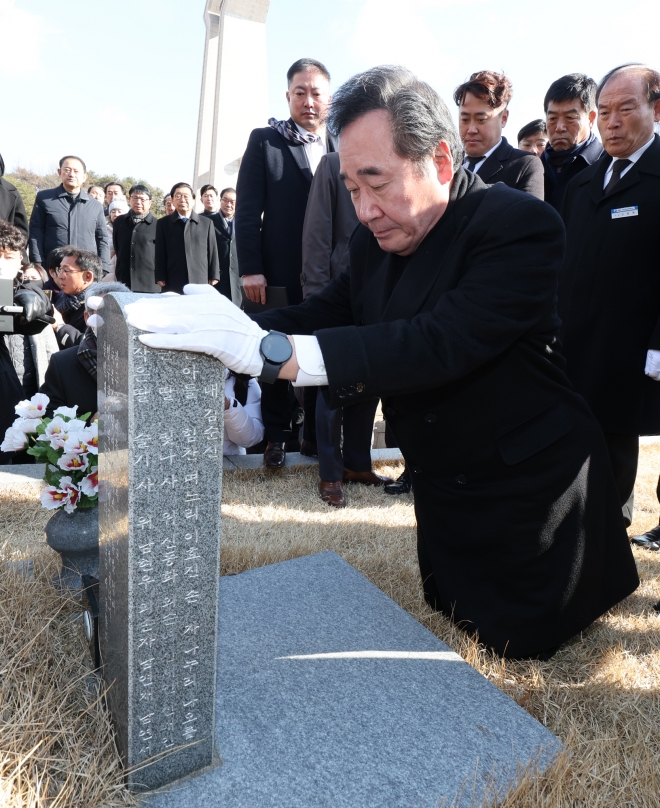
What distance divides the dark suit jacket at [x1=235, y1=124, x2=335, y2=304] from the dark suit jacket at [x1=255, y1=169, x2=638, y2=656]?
6.28 feet

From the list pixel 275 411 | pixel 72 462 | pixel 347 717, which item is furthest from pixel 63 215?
pixel 347 717

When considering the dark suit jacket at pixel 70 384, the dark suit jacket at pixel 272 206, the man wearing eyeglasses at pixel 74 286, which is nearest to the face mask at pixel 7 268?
the man wearing eyeglasses at pixel 74 286

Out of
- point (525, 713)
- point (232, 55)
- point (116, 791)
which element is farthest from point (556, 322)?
point (232, 55)

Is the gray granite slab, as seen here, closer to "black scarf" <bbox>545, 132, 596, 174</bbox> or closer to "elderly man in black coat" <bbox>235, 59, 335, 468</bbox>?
"elderly man in black coat" <bbox>235, 59, 335, 468</bbox>

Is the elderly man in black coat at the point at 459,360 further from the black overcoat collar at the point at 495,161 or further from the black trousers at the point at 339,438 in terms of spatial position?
the black overcoat collar at the point at 495,161

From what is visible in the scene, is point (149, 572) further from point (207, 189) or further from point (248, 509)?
point (207, 189)

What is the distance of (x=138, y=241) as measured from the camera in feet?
24.3

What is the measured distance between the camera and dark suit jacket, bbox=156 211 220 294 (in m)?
7.00

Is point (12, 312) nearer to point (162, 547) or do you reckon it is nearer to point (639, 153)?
point (162, 547)

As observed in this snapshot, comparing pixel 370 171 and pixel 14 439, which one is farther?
pixel 14 439

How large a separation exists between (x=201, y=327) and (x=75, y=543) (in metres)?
1.44

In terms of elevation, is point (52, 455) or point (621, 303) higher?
point (621, 303)

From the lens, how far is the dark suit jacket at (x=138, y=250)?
740 cm

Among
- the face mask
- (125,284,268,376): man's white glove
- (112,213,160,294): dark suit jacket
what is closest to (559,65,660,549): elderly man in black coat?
(125,284,268,376): man's white glove
